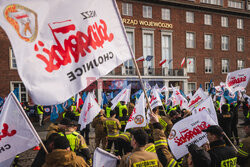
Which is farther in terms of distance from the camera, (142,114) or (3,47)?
(3,47)

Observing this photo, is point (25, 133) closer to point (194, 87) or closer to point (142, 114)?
point (142, 114)

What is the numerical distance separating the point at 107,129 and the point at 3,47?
18.3m

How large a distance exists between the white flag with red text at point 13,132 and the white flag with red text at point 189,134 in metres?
2.12

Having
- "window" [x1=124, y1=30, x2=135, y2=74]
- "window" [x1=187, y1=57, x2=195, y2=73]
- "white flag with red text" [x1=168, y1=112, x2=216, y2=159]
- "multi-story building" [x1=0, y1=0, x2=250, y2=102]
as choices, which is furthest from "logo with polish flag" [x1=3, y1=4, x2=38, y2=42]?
"window" [x1=187, y1=57, x2=195, y2=73]

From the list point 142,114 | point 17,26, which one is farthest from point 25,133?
point 142,114

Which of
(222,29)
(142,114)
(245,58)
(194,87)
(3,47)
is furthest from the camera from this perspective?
(245,58)

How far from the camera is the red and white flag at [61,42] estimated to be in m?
2.63

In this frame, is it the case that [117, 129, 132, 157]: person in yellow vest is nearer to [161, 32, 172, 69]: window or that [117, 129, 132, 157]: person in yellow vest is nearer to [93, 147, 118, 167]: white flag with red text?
[93, 147, 118, 167]: white flag with red text

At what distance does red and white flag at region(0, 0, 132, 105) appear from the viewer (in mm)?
2627

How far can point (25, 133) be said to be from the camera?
2.88 m

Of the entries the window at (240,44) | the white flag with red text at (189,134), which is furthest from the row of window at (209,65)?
the white flag with red text at (189,134)

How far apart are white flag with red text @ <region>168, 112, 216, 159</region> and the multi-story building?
2000 cm

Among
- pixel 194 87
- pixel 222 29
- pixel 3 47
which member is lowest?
pixel 194 87

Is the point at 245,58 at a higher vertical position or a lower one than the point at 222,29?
lower
